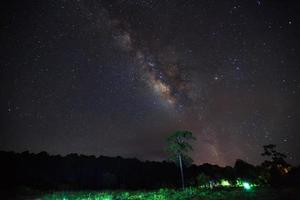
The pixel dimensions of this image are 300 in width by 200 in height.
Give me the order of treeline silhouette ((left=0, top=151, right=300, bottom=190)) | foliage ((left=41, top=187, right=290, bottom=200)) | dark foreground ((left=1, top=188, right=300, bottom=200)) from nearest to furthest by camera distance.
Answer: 1. dark foreground ((left=1, top=188, right=300, bottom=200))
2. foliage ((left=41, top=187, right=290, bottom=200))
3. treeline silhouette ((left=0, top=151, right=300, bottom=190))

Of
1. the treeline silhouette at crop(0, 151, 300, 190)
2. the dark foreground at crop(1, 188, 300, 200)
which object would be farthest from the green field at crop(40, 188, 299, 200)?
the treeline silhouette at crop(0, 151, 300, 190)

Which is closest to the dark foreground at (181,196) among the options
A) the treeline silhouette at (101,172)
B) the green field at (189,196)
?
the green field at (189,196)

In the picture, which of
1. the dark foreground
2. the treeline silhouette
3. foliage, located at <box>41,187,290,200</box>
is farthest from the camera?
the treeline silhouette

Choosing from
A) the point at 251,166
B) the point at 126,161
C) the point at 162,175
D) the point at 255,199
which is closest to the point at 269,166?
the point at 251,166

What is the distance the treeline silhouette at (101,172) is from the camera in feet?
219

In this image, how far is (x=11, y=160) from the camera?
71.0 metres

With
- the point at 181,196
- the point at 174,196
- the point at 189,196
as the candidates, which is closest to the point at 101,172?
the point at 174,196

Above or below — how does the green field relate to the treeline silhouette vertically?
below

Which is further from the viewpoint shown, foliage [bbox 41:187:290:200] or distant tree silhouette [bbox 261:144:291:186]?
distant tree silhouette [bbox 261:144:291:186]

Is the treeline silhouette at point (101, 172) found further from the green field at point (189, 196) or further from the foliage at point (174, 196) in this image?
the green field at point (189, 196)

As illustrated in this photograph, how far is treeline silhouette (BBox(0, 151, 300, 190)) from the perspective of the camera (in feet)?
219

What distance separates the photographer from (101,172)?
3196 inches

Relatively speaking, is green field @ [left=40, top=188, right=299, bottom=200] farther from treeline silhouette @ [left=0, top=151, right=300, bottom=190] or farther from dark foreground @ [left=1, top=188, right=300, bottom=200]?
treeline silhouette @ [left=0, top=151, right=300, bottom=190]

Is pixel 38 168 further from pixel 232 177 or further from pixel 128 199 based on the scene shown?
pixel 232 177
